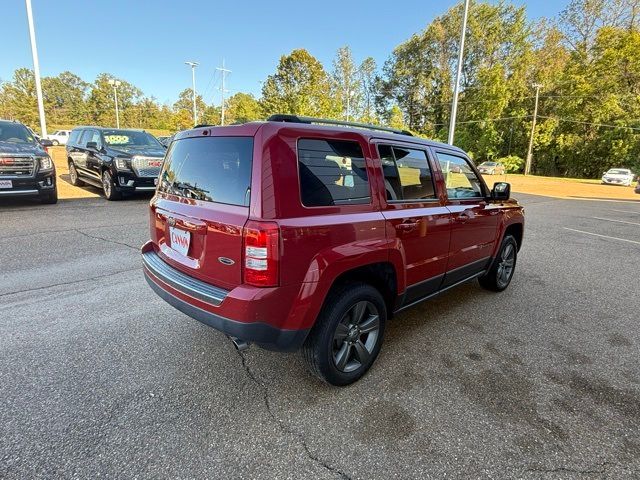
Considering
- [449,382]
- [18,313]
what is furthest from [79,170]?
[449,382]

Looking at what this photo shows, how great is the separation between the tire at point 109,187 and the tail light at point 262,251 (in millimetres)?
8778

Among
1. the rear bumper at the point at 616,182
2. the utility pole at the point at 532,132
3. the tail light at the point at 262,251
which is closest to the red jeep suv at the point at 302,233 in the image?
the tail light at the point at 262,251

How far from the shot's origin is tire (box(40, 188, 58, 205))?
830 cm

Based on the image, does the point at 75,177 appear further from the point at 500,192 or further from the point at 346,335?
the point at 500,192

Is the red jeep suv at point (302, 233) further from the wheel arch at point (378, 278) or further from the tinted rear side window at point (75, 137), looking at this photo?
the tinted rear side window at point (75, 137)

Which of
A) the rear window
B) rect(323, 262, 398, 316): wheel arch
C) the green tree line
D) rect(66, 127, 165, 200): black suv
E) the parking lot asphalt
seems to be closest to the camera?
the parking lot asphalt

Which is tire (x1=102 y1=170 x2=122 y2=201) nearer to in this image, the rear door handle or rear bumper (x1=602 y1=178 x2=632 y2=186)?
the rear door handle

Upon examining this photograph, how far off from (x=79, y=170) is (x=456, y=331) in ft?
39.3

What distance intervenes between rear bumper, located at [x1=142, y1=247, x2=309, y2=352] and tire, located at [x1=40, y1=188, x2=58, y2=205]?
7666 millimetres

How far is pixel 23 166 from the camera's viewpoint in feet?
24.7

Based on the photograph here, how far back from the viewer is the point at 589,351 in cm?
317

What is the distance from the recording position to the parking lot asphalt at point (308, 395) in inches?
76.5

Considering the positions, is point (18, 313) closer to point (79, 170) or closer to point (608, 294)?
point (608, 294)

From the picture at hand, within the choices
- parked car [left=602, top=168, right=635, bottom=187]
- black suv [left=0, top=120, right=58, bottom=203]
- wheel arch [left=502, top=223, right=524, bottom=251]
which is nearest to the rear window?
wheel arch [left=502, top=223, right=524, bottom=251]
